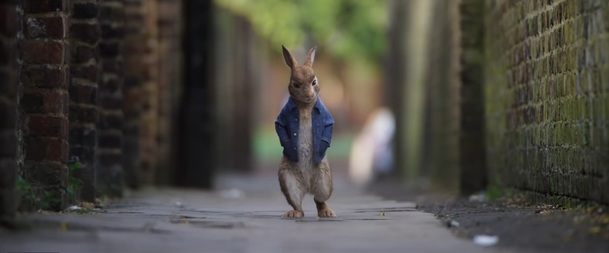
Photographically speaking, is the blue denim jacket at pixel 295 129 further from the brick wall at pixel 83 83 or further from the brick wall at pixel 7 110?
the brick wall at pixel 7 110

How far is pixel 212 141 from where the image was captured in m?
22.0

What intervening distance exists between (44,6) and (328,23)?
93.8 ft

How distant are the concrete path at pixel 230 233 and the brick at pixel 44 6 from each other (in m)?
1.56

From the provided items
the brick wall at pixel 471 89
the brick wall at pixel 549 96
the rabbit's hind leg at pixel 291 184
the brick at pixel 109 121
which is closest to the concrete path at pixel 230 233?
the rabbit's hind leg at pixel 291 184

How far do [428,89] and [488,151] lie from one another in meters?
7.71

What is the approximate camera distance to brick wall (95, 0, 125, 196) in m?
14.0

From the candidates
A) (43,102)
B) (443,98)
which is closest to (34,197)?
(43,102)

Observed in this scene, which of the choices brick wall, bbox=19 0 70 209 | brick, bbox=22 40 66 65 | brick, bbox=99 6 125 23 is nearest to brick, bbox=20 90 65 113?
brick wall, bbox=19 0 70 209

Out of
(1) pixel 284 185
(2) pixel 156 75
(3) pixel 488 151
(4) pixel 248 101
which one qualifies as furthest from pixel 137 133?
(4) pixel 248 101

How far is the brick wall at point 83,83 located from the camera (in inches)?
484

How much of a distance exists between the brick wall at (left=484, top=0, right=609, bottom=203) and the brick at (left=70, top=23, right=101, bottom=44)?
3.69 meters

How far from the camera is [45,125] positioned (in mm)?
10883

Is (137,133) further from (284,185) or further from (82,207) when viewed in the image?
(284,185)

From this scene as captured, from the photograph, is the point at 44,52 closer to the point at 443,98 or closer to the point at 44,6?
the point at 44,6
